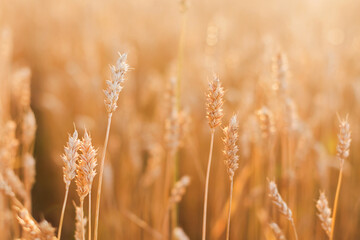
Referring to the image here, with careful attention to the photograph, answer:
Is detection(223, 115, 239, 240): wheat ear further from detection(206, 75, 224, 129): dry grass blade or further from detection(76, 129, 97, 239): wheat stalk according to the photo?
detection(76, 129, 97, 239): wheat stalk

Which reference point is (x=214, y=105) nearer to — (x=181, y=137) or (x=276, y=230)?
(x=276, y=230)

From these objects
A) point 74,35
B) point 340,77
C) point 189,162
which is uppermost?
point 74,35

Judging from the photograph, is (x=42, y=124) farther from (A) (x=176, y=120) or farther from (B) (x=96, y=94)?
(A) (x=176, y=120)

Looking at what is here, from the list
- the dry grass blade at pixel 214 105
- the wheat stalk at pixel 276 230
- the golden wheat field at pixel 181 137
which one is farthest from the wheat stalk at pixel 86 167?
the wheat stalk at pixel 276 230

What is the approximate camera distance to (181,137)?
1.14 m

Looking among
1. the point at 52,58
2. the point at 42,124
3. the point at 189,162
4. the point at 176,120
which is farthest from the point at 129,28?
the point at 176,120

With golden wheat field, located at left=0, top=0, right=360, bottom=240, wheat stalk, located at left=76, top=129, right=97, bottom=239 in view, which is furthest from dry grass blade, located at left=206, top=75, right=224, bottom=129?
wheat stalk, located at left=76, top=129, right=97, bottom=239

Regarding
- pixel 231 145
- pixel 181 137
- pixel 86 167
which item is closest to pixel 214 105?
pixel 231 145

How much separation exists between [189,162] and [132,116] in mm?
396

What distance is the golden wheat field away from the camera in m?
0.80

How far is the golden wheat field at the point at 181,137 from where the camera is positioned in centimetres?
80

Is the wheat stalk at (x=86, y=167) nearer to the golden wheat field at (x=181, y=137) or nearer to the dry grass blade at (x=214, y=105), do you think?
the golden wheat field at (x=181, y=137)

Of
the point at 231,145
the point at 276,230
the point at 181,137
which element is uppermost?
the point at 181,137

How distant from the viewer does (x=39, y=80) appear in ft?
9.50
